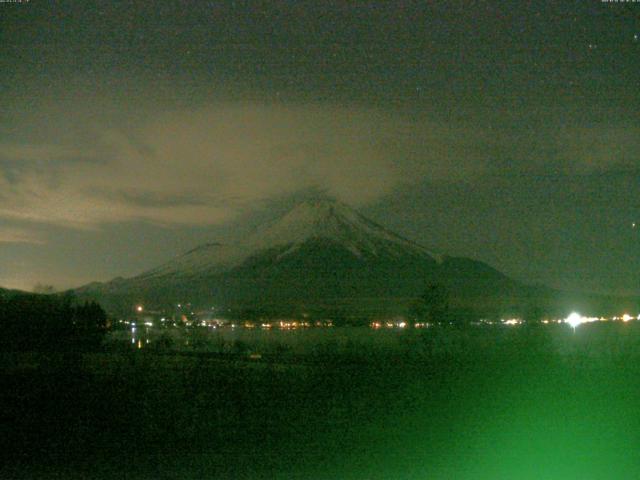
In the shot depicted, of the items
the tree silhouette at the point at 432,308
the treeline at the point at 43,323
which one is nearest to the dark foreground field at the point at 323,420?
the treeline at the point at 43,323

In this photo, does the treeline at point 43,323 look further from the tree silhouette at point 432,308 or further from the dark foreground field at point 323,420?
the tree silhouette at point 432,308

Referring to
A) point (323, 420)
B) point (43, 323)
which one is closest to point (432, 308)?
point (43, 323)

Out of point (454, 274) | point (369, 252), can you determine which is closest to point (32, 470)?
point (454, 274)

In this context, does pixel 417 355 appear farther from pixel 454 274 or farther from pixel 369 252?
pixel 369 252

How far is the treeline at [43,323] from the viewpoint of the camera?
31109mm

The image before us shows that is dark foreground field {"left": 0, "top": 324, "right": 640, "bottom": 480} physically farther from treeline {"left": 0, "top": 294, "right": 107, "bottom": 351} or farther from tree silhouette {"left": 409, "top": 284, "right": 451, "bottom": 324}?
tree silhouette {"left": 409, "top": 284, "right": 451, "bottom": 324}

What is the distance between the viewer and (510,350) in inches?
849

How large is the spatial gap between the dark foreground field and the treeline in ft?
40.3

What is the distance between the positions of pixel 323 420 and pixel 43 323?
2445 centimetres

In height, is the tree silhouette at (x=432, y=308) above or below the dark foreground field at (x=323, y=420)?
above

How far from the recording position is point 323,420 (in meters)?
12.6

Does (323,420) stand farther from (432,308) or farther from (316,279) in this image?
(316,279)

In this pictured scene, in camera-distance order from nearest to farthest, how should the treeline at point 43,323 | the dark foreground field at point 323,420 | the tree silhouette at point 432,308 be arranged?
the dark foreground field at point 323,420 → the treeline at point 43,323 → the tree silhouette at point 432,308

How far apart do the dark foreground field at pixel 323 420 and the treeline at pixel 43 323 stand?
12286mm
